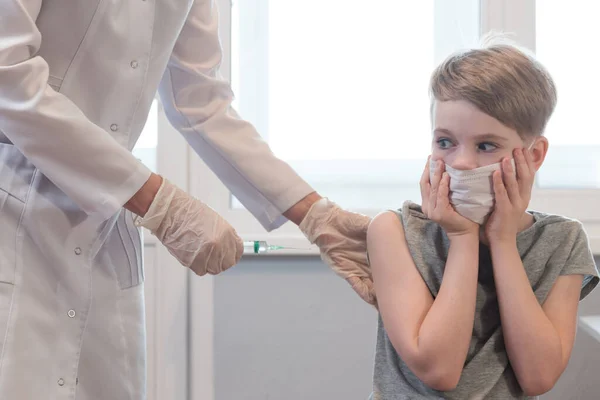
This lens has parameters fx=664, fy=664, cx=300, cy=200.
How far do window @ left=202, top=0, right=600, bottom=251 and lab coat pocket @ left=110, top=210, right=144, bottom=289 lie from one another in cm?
85

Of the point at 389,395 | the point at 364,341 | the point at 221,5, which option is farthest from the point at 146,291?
the point at 389,395

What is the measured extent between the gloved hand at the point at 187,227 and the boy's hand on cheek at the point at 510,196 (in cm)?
48

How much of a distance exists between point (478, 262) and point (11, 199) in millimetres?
847

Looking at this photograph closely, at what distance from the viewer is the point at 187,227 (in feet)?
3.96

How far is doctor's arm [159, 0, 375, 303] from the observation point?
4.55 ft

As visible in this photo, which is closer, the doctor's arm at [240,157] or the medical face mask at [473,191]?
the medical face mask at [473,191]

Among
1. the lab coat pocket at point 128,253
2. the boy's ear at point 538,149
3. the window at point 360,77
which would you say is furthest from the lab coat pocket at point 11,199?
the window at point 360,77

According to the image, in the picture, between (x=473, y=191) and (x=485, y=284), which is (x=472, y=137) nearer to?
(x=473, y=191)

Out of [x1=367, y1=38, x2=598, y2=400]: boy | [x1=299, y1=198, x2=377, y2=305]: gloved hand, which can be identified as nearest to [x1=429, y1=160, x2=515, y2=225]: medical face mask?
[x1=367, y1=38, x2=598, y2=400]: boy

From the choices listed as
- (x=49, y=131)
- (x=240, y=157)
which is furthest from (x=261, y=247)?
(x=49, y=131)

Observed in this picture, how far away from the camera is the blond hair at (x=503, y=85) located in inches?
47.2

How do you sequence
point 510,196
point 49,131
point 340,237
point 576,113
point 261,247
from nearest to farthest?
1. point 49,131
2. point 510,196
3. point 340,237
4. point 261,247
5. point 576,113

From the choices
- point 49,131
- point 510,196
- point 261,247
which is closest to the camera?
point 49,131

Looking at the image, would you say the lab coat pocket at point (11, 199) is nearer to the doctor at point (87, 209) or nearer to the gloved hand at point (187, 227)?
the doctor at point (87, 209)
